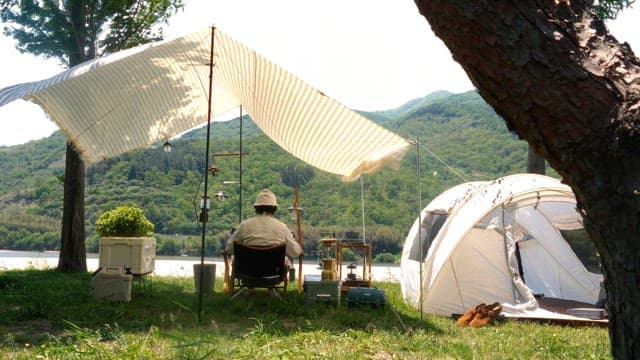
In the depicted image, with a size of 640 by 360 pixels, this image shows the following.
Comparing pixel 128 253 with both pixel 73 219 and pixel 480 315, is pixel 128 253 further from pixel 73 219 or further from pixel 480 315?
pixel 480 315

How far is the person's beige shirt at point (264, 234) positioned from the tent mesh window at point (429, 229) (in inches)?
62.5

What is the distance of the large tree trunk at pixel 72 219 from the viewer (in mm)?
10266

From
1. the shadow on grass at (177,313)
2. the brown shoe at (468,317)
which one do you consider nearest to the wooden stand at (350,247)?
the shadow on grass at (177,313)

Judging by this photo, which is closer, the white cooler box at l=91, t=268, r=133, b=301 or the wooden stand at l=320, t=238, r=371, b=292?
the white cooler box at l=91, t=268, r=133, b=301

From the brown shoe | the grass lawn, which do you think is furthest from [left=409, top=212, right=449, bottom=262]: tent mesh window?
the brown shoe

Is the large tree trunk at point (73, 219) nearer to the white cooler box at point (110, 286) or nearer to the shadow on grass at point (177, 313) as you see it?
the shadow on grass at point (177, 313)

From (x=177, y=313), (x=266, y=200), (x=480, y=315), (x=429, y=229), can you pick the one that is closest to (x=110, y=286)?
(x=177, y=313)

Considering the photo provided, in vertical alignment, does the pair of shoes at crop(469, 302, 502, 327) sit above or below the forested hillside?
below

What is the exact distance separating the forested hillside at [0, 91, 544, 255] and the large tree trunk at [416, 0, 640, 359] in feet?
52.1

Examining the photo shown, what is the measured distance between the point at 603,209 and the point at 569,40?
0.36 m

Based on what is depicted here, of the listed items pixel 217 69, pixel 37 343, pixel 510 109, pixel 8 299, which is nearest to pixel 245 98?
pixel 217 69

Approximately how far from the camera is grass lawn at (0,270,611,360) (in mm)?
3512

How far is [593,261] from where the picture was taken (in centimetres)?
851

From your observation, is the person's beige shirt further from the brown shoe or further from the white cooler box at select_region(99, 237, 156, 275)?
the brown shoe
